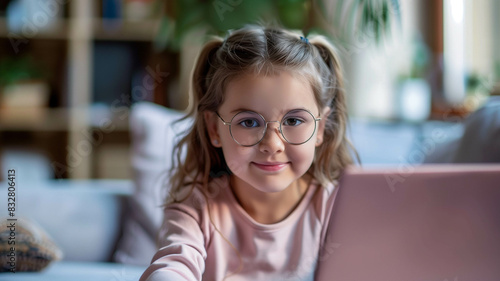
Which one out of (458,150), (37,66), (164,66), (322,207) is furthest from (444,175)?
(37,66)

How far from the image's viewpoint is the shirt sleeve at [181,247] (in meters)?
0.64

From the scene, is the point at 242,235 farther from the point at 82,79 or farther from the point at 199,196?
the point at 82,79

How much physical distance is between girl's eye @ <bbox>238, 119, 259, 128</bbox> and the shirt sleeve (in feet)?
0.61

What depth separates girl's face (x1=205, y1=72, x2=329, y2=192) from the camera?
26.9 inches

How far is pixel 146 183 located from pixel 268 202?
458mm

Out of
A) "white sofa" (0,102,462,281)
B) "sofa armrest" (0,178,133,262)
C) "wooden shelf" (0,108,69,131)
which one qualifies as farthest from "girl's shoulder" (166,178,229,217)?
"wooden shelf" (0,108,69,131)

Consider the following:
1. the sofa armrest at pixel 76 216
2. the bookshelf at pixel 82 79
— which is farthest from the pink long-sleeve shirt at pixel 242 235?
the bookshelf at pixel 82 79

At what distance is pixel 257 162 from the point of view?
0.70 m

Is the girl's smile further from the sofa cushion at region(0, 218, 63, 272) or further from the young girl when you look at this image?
the sofa cushion at region(0, 218, 63, 272)

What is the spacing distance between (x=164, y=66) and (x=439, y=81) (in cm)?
129

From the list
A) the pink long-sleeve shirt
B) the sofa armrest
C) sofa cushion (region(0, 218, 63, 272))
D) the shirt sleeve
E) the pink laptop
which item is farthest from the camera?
the sofa armrest

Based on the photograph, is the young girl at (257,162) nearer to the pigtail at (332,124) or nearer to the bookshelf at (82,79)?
the pigtail at (332,124)

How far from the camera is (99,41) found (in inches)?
94.7

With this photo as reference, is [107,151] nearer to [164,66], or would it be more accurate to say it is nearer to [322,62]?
[164,66]
